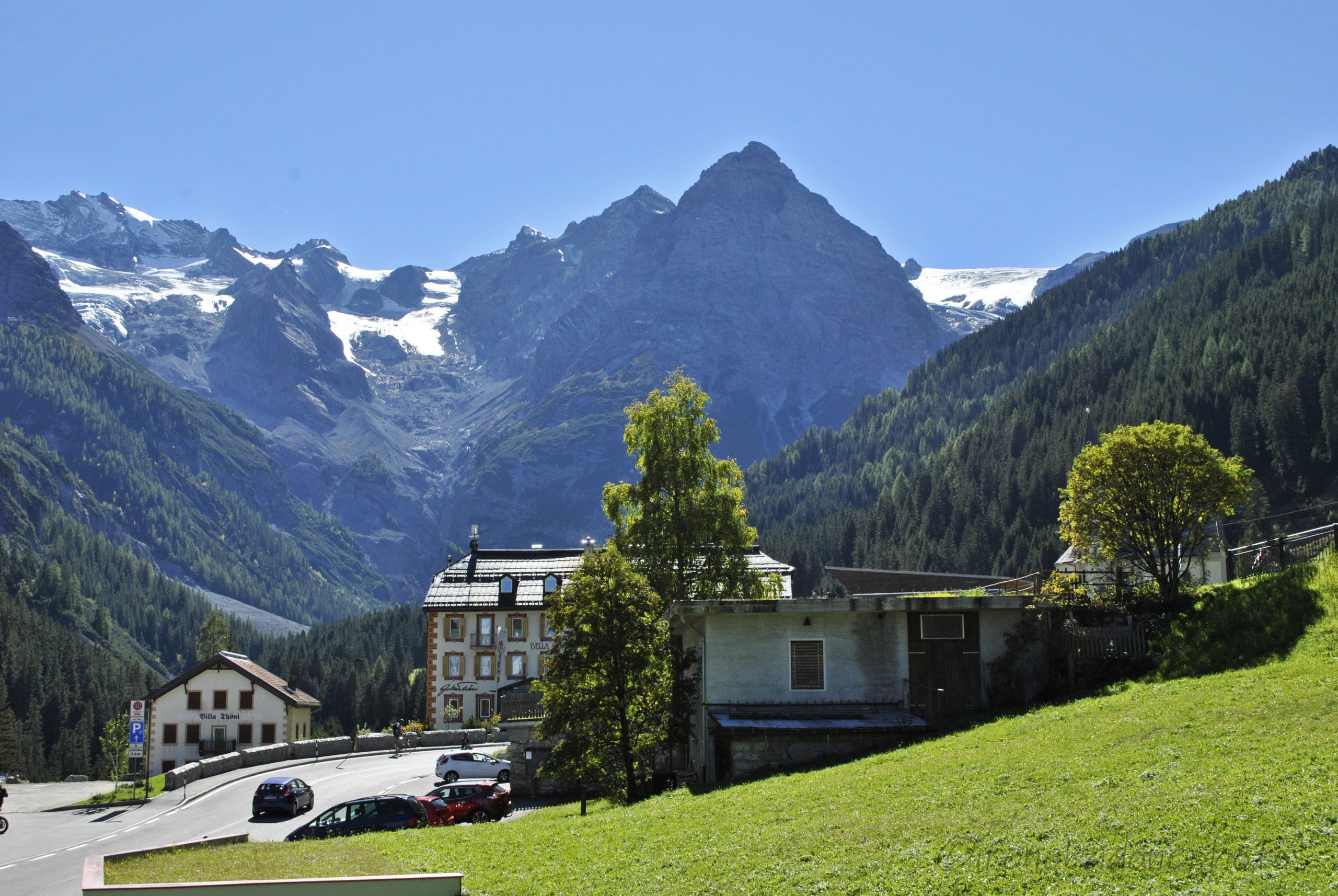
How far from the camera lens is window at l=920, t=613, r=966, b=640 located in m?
32.9

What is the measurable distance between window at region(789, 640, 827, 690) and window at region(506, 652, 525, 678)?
1702 inches

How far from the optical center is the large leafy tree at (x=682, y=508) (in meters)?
44.8

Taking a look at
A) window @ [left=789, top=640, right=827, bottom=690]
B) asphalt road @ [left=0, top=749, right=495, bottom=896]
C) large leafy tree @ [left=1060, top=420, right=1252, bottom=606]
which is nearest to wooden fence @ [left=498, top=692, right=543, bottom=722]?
asphalt road @ [left=0, top=749, right=495, bottom=896]

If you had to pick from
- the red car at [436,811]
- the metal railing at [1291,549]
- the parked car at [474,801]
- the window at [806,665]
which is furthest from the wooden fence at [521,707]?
the metal railing at [1291,549]

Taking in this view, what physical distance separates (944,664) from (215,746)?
61.1 metres

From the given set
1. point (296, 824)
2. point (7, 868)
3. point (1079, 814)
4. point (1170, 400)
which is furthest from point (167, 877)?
point (1170, 400)

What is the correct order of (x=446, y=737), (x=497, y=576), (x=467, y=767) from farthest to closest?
(x=497, y=576) → (x=446, y=737) → (x=467, y=767)

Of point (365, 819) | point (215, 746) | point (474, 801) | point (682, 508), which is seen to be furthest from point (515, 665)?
point (365, 819)

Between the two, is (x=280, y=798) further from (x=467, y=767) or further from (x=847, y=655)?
(x=847, y=655)

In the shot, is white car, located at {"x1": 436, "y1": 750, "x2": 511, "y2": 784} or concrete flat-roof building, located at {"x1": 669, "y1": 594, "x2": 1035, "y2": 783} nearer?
concrete flat-roof building, located at {"x1": 669, "y1": 594, "x2": 1035, "y2": 783}

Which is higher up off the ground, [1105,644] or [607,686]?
[1105,644]

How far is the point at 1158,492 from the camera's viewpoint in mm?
33250

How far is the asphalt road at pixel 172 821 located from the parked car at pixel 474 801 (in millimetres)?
4964

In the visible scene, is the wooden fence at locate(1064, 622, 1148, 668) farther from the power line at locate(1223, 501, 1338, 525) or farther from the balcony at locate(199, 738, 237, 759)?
the balcony at locate(199, 738, 237, 759)
